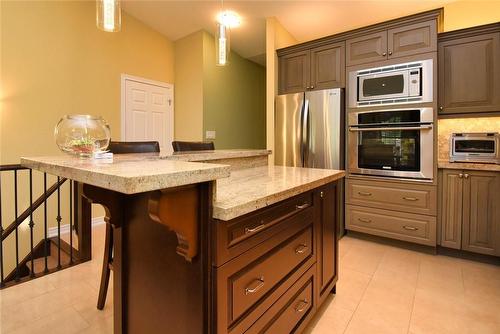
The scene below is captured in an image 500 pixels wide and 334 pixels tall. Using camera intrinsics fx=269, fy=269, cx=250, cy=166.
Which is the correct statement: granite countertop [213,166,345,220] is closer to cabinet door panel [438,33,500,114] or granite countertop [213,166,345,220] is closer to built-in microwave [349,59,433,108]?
built-in microwave [349,59,433,108]

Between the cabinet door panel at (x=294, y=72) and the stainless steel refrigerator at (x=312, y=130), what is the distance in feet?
0.55

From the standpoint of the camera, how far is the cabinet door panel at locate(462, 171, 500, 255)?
2365 millimetres

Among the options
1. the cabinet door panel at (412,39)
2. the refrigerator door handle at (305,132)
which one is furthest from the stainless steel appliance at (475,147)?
the refrigerator door handle at (305,132)

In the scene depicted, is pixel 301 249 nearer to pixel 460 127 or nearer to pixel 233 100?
pixel 460 127

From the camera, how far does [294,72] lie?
344 centimetres

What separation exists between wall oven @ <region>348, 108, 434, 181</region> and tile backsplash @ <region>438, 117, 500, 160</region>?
555mm

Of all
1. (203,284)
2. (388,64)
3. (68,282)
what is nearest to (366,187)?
(388,64)

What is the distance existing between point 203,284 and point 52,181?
3.30 meters

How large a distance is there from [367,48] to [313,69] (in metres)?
0.62

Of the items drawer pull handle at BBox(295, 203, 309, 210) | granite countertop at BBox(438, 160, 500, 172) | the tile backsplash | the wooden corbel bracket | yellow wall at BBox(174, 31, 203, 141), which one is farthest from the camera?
yellow wall at BBox(174, 31, 203, 141)

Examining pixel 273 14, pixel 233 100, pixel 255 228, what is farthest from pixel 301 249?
pixel 233 100

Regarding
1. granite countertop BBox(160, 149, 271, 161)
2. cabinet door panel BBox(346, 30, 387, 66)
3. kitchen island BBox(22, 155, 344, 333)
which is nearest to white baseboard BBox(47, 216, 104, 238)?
granite countertop BBox(160, 149, 271, 161)

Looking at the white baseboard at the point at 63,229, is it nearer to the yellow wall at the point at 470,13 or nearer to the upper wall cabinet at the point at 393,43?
the upper wall cabinet at the point at 393,43

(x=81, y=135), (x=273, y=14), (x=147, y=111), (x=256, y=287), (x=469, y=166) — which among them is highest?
(x=273, y=14)
